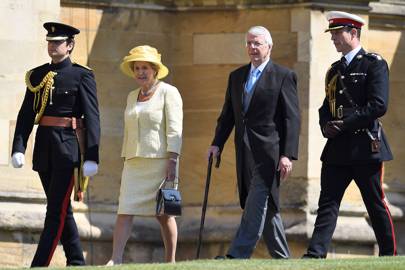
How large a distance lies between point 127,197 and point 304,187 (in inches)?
101

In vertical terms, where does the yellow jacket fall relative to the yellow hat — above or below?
below

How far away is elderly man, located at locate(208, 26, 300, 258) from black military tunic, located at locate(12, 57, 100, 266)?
100cm

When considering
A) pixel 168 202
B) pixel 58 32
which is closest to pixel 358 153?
pixel 168 202

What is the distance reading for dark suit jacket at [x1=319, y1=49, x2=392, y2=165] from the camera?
44.3ft

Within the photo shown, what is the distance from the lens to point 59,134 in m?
13.6

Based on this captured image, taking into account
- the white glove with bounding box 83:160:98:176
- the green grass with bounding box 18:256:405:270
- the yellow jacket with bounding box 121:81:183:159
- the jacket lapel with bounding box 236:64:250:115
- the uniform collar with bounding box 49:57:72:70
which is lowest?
the green grass with bounding box 18:256:405:270

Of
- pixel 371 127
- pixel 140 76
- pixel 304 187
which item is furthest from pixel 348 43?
pixel 304 187

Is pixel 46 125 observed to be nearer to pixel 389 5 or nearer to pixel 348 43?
pixel 348 43

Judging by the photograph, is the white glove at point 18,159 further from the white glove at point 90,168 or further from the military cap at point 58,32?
the military cap at point 58,32

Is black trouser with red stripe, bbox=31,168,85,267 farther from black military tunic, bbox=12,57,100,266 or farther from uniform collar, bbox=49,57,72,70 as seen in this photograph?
uniform collar, bbox=49,57,72,70

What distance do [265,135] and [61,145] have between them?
1.51m

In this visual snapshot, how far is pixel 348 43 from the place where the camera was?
1375 cm

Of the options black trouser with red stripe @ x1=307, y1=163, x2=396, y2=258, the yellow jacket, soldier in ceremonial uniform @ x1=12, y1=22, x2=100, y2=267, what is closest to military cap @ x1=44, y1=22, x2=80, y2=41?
soldier in ceremonial uniform @ x1=12, y1=22, x2=100, y2=267

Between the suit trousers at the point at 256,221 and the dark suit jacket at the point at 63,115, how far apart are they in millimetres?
1140
